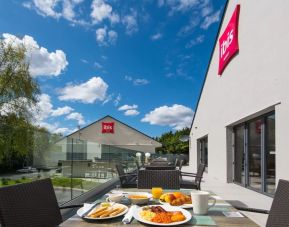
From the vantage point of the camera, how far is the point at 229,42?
A: 9.78 meters

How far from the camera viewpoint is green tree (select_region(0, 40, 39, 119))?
513 inches

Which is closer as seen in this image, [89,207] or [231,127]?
[89,207]

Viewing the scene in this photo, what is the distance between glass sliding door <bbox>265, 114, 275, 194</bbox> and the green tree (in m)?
9.59

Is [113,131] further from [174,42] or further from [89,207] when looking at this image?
[89,207]

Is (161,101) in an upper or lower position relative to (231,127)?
upper

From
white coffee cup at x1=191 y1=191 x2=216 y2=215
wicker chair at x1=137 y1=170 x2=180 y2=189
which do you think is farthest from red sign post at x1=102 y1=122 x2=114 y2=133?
white coffee cup at x1=191 y1=191 x2=216 y2=215

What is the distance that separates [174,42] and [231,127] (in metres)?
11.4

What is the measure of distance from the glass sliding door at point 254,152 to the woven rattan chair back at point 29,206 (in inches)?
244

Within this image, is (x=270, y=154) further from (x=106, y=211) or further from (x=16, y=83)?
(x=16, y=83)

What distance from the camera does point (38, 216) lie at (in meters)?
2.16

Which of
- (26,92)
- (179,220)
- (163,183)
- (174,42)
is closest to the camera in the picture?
(179,220)

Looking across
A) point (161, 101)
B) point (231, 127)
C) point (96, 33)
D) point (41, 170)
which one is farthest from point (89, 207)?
point (161, 101)

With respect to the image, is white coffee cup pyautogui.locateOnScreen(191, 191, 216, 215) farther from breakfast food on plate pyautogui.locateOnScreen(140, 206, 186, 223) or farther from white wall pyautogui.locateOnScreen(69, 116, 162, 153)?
white wall pyautogui.locateOnScreen(69, 116, 162, 153)

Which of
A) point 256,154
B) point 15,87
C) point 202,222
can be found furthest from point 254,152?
point 15,87
